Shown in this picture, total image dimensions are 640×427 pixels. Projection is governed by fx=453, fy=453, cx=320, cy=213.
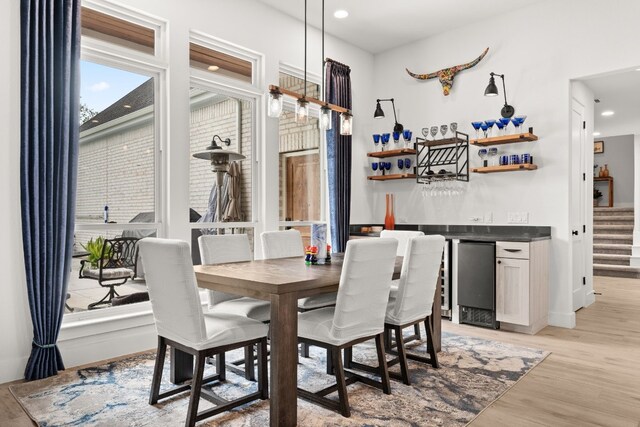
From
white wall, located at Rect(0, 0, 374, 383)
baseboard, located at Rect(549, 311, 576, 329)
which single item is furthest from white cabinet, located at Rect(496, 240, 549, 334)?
white wall, located at Rect(0, 0, 374, 383)

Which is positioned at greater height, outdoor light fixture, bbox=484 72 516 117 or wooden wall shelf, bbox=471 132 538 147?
outdoor light fixture, bbox=484 72 516 117

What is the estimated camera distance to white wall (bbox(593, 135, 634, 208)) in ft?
36.8

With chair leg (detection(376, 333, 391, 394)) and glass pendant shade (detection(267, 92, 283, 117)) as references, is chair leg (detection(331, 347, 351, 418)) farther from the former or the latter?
glass pendant shade (detection(267, 92, 283, 117))

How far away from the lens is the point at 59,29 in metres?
3.14

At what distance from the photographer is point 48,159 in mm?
3096

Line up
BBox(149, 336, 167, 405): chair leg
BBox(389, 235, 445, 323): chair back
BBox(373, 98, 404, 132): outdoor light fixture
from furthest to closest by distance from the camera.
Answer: BBox(373, 98, 404, 132): outdoor light fixture, BBox(389, 235, 445, 323): chair back, BBox(149, 336, 167, 405): chair leg

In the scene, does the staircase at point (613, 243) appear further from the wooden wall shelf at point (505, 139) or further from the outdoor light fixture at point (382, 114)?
the outdoor light fixture at point (382, 114)

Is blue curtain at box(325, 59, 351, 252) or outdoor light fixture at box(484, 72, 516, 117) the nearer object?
outdoor light fixture at box(484, 72, 516, 117)

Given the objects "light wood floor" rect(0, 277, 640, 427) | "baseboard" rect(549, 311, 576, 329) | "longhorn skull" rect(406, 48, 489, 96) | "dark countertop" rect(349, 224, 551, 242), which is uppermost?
"longhorn skull" rect(406, 48, 489, 96)

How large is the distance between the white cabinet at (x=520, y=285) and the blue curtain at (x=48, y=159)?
12.0 feet

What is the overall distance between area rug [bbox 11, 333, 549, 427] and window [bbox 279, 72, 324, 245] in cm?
198

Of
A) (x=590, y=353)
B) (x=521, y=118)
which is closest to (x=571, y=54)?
(x=521, y=118)

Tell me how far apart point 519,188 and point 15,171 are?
4.49 meters

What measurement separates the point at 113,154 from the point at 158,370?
1962 millimetres
